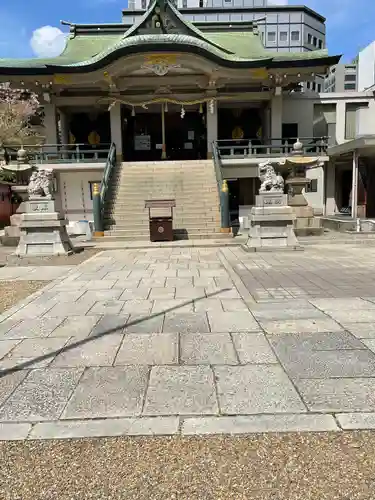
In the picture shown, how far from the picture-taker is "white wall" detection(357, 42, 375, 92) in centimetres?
2770

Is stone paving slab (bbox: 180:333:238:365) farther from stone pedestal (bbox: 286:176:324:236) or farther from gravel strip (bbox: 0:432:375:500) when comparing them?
stone pedestal (bbox: 286:176:324:236)

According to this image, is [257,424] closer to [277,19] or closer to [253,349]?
[253,349]

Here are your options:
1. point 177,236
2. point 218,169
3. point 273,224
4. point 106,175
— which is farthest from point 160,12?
point 273,224

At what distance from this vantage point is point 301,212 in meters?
14.3

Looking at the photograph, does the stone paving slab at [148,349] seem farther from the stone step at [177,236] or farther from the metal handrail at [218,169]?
the metal handrail at [218,169]

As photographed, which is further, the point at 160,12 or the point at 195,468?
the point at 160,12

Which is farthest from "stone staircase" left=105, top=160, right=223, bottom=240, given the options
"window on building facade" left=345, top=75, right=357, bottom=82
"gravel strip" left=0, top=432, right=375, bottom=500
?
"window on building facade" left=345, top=75, right=357, bottom=82

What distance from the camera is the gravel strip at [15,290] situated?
5.84m

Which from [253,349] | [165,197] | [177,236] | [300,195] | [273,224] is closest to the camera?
[253,349]

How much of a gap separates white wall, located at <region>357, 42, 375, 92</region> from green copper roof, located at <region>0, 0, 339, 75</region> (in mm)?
10229

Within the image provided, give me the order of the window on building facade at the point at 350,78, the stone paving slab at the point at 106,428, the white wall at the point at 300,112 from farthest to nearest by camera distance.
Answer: the window on building facade at the point at 350,78 → the white wall at the point at 300,112 → the stone paving slab at the point at 106,428

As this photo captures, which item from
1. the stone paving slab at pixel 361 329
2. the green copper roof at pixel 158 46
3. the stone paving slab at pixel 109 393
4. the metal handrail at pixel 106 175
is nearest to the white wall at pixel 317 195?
the green copper roof at pixel 158 46

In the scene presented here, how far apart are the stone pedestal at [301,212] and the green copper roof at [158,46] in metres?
7.61

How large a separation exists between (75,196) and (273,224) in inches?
493
